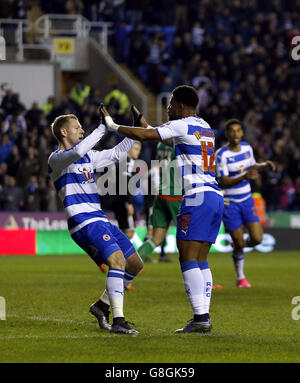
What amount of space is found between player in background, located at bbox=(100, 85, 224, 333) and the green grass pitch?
0.38m

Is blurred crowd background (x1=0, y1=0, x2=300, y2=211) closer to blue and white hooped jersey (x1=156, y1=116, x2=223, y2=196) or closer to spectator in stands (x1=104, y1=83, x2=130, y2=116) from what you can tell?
spectator in stands (x1=104, y1=83, x2=130, y2=116)

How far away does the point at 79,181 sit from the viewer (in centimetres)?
931

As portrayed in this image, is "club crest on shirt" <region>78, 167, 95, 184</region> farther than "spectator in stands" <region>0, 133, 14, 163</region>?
No

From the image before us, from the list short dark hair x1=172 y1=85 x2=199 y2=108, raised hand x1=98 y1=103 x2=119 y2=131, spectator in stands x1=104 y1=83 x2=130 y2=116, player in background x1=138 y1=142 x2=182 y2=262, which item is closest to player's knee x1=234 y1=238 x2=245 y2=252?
player in background x1=138 y1=142 x2=182 y2=262

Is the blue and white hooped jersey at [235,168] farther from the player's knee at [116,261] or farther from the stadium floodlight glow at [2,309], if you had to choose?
the player's knee at [116,261]

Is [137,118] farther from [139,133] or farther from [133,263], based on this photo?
[133,263]

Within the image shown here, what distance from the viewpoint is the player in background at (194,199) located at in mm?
9016

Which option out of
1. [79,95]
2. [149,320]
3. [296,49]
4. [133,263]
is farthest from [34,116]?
[133,263]

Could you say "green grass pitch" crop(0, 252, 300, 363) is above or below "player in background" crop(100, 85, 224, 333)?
below

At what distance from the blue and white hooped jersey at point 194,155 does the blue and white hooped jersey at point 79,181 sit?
594 millimetres

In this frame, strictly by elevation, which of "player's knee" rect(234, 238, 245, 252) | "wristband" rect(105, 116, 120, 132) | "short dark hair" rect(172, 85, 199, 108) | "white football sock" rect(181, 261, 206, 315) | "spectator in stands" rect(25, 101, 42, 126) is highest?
"short dark hair" rect(172, 85, 199, 108)

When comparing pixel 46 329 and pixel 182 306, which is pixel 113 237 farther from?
pixel 182 306

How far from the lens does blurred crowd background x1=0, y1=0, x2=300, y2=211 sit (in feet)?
80.6

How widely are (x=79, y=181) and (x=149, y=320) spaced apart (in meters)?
1.74
